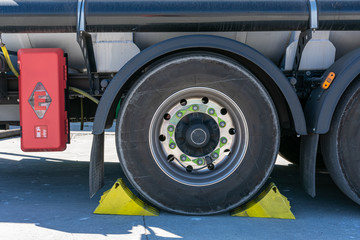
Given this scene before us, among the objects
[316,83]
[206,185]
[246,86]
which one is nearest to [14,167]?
[206,185]

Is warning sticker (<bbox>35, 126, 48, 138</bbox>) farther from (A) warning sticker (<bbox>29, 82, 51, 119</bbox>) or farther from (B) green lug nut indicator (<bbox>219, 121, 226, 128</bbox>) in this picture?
(B) green lug nut indicator (<bbox>219, 121, 226, 128</bbox>)

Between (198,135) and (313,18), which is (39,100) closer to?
(198,135)

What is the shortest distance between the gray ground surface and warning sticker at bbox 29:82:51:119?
2.61ft

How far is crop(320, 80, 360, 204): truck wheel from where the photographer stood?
265 cm

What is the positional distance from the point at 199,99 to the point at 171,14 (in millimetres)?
679

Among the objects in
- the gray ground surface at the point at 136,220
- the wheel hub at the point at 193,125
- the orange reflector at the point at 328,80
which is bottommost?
the gray ground surface at the point at 136,220

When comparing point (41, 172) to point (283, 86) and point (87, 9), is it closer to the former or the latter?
point (87, 9)

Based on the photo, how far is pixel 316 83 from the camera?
2820 millimetres

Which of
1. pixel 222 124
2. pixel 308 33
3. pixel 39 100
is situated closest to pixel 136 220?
pixel 222 124

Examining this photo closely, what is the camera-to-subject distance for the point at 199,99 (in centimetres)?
283

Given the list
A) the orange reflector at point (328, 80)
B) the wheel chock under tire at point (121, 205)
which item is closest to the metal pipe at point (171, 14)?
the orange reflector at point (328, 80)

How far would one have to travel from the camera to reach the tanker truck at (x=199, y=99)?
265 cm

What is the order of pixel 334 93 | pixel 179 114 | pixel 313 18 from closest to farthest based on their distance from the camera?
pixel 334 93 < pixel 313 18 < pixel 179 114

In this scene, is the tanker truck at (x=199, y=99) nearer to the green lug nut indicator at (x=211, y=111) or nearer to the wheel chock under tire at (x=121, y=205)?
the green lug nut indicator at (x=211, y=111)
